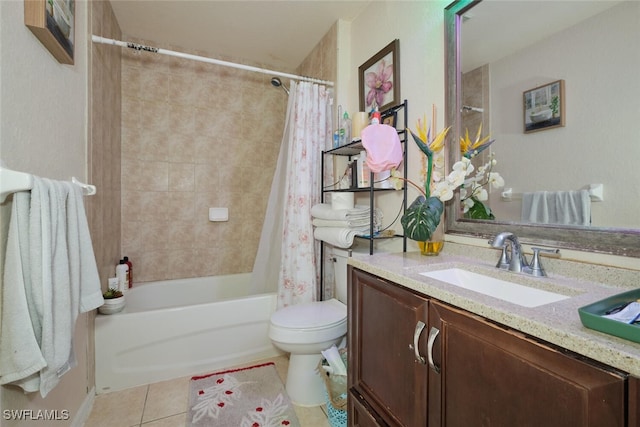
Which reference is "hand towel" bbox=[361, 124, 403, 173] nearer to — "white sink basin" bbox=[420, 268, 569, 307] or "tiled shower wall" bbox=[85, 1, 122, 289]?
"white sink basin" bbox=[420, 268, 569, 307]

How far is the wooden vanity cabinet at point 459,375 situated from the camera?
0.49m

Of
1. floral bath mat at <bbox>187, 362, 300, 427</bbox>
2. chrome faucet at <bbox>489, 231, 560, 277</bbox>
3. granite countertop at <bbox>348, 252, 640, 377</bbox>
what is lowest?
floral bath mat at <bbox>187, 362, 300, 427</bbox>

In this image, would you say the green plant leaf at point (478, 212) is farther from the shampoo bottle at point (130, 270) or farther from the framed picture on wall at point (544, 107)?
the shampoo bottle at point (130, 270)

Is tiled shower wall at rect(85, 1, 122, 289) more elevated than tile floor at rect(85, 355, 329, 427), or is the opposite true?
tiled shower wall at rect(85, 1, 122, 289)

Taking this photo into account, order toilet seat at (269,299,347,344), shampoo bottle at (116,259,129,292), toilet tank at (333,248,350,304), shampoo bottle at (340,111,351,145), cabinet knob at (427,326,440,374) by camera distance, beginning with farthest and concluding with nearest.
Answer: shampoo bottle at (116,259,129,292), shampoo bottle at (340,111,351,145), toilet tank at (333,248,350,304), toilet seat at (269,299,347,344), cabinet knob at (427,326,440,374)

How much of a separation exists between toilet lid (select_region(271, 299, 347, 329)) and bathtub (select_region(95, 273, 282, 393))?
412mm

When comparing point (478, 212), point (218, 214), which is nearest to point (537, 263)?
point (478, 212)

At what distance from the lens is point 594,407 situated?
484 millimetres

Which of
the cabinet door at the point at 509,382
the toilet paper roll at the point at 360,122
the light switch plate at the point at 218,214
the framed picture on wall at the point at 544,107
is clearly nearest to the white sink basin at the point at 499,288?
the cabinet door at the point at 509,382

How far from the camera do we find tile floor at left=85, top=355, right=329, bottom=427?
1.48 meters

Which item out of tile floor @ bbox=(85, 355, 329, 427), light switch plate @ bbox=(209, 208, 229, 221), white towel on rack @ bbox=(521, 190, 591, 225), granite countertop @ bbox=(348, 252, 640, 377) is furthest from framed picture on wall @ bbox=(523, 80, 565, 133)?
light switch plate @ bbox=(209, 208, 229, 221)

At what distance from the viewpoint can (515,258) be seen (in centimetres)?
98

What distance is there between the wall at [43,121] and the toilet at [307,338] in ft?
3.15

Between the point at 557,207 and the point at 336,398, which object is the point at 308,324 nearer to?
the point at 336,398
